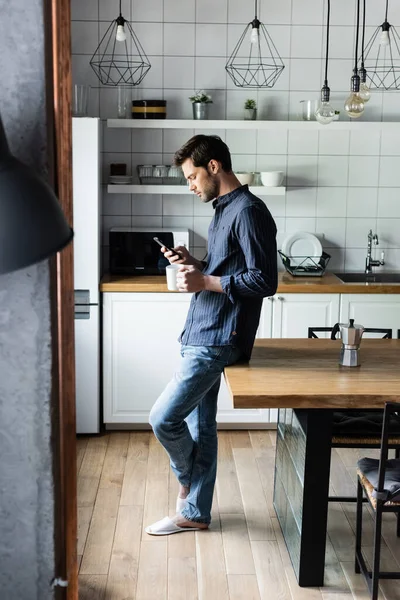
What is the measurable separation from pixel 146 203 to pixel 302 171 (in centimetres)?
103

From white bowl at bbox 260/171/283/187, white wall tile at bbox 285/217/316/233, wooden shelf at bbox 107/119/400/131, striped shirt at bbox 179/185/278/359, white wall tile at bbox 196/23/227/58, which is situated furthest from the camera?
white wall tile at bbox 285/217/316/233

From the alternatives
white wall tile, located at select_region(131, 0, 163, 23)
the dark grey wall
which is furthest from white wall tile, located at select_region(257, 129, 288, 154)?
the dark grey wall

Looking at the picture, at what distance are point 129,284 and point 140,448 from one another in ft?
3.09

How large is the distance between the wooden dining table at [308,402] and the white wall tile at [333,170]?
196 centimetres

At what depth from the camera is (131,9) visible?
4922 mm

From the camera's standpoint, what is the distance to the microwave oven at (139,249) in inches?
190

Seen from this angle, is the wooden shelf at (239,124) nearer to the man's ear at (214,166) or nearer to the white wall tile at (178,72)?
the white wall tile at (178,72)

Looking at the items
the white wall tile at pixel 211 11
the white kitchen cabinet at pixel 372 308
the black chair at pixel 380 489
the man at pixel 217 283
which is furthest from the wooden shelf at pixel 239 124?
the black chair at pixel 380 489

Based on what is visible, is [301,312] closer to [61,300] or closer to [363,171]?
[363,171]

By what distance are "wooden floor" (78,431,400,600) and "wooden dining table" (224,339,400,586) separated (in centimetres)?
12

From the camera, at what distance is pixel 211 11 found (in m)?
4.94

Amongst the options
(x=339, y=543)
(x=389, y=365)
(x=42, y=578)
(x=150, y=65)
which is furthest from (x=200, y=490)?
(x=150, y=65)

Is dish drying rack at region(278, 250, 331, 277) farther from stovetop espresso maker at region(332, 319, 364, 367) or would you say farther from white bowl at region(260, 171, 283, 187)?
stovetop espresso maker at region(332, 319, 364, 367)

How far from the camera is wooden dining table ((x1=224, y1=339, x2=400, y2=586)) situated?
277 centimetres
